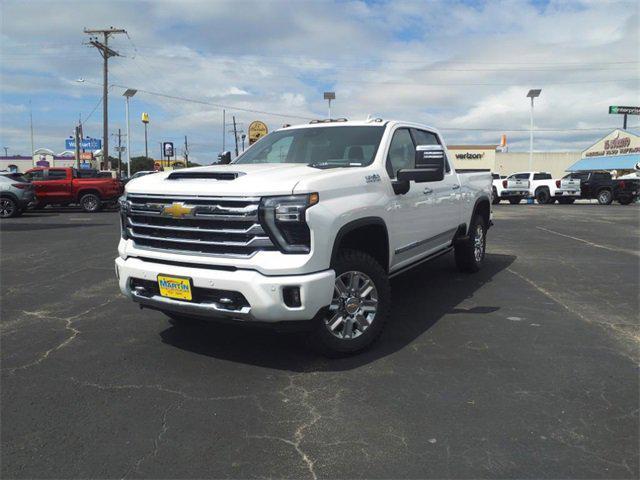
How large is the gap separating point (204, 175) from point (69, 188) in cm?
1922

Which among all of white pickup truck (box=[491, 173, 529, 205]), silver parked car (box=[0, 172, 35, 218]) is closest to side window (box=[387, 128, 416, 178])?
silver parked car (box=[0, 172, 35, 218])

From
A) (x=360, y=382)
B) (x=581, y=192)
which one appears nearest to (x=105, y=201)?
(x=360, y=382)

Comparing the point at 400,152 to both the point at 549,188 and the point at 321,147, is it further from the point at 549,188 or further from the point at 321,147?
the point at 549,188

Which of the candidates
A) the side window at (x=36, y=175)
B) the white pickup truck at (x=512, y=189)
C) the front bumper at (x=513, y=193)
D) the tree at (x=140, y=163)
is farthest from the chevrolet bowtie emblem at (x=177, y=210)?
the tree at (x=140, y=163)

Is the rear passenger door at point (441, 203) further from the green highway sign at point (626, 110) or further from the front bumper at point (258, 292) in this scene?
the green highway sign at point (626, 110)

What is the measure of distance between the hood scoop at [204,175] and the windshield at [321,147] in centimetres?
107

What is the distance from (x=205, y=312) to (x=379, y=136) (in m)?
2.45

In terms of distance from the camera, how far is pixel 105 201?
21500mm

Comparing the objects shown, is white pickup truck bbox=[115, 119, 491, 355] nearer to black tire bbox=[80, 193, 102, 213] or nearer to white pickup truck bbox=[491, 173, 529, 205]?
black tire bbox=[80, 193, 102, 213]

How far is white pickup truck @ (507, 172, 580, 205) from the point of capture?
28.3 metres

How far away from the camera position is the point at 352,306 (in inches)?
166

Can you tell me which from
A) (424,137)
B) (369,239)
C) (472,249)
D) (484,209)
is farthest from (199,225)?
(484,209)

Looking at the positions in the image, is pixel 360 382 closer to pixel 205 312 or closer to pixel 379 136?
pixel 205 312

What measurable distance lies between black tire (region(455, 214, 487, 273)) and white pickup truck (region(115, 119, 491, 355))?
2381 mm
